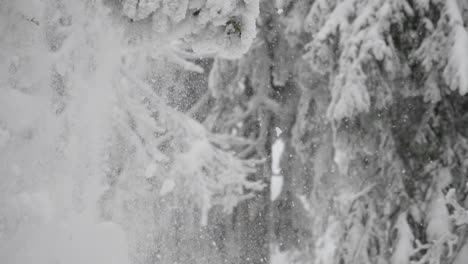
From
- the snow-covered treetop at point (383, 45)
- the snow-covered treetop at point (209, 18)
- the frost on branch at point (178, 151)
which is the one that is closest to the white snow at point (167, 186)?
the frost on branch at point (178, 151)

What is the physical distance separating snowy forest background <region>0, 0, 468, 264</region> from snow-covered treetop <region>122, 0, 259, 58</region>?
970 millimetres

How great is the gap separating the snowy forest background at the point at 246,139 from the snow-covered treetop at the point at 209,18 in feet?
3.18

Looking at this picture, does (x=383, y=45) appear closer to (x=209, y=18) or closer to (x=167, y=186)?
(x=167, y=186)

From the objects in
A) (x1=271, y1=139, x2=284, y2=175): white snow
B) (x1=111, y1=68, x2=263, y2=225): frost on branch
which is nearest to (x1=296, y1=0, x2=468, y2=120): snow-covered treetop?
(x1=111, y1=68, x2=263, y2=225): frost on branch

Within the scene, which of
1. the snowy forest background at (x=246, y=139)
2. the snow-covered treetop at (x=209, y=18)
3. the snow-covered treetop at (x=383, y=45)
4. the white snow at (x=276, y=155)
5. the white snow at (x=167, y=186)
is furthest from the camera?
the white snow at (x=276, y=155)

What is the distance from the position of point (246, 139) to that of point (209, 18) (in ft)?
14.6

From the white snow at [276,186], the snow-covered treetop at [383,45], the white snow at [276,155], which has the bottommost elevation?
the white snow at [276,186]

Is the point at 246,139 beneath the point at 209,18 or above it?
beneath

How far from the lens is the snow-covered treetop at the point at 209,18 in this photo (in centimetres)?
241

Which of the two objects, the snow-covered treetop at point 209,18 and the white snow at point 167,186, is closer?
the snow-covered treetop at point 209,18

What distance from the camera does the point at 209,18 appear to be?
2438 mm

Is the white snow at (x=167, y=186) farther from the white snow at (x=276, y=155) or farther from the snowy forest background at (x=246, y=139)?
the white snow at (x=276, y=155)

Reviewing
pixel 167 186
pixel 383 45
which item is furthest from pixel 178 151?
pixel 383 45

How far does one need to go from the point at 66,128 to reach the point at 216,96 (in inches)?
103
